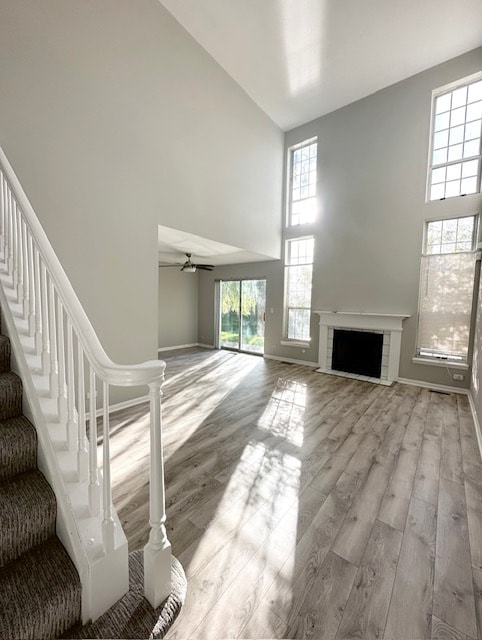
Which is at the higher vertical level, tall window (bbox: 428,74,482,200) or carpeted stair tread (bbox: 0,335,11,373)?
tall window (bbox: 428,74,482,200)

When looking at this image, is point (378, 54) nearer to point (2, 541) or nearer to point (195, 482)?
point (195, 482)

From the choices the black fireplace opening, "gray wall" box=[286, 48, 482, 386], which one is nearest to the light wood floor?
the black fireplace opening

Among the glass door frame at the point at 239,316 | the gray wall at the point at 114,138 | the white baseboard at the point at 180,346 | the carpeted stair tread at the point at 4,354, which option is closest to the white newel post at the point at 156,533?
the carpeted stair tread at the point at 4,354

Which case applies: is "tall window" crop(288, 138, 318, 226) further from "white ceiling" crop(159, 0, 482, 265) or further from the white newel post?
the white newel post

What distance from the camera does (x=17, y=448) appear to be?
3.96 feet

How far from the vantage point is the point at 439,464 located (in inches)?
91.4

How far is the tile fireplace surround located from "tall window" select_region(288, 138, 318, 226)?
2.26 m

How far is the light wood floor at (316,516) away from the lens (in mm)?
1168

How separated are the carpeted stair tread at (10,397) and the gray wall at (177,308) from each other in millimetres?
5776

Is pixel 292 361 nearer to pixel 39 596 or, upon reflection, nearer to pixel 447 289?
pixel 447 289

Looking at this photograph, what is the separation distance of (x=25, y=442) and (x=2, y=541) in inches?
14.5

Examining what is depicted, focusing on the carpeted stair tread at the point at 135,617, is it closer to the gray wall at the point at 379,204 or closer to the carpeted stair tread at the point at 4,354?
the carpeted stair tread at the point at 4,354

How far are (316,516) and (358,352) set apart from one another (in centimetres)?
391

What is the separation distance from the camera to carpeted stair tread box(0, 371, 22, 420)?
135cm
